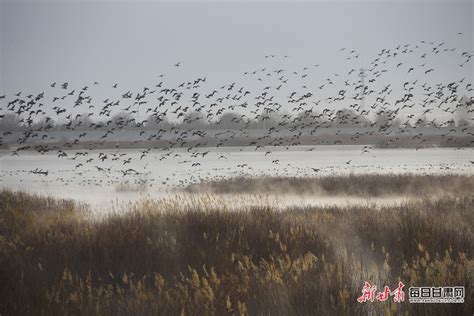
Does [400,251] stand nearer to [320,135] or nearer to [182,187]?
[182,187]

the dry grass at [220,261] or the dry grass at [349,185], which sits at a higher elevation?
the dry grass at [220,261]

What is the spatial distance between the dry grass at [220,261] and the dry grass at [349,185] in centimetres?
847

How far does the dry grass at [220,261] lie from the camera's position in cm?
576

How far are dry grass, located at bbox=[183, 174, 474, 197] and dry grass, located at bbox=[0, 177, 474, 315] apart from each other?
27.8 feet

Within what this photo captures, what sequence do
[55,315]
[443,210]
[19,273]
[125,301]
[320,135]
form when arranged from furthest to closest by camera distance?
[320,135]
[443,210]
[19,273]
[125,301]
[55,315]

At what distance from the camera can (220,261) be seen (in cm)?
779

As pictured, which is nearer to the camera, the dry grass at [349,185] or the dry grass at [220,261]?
the dry grass at [220,261]

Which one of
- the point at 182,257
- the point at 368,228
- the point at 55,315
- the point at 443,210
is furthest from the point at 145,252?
the point at 443,210

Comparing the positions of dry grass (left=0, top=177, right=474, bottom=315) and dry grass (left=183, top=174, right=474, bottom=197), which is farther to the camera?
dry grass (left=183, top=174, right=474, bottom=197)

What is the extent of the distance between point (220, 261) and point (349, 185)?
14.9m

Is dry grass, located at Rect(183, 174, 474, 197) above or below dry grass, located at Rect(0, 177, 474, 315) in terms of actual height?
below

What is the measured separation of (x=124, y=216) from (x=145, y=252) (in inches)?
92.7

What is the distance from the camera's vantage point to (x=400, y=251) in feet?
27.4

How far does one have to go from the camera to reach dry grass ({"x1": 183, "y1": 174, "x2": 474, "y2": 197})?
2111 cm
